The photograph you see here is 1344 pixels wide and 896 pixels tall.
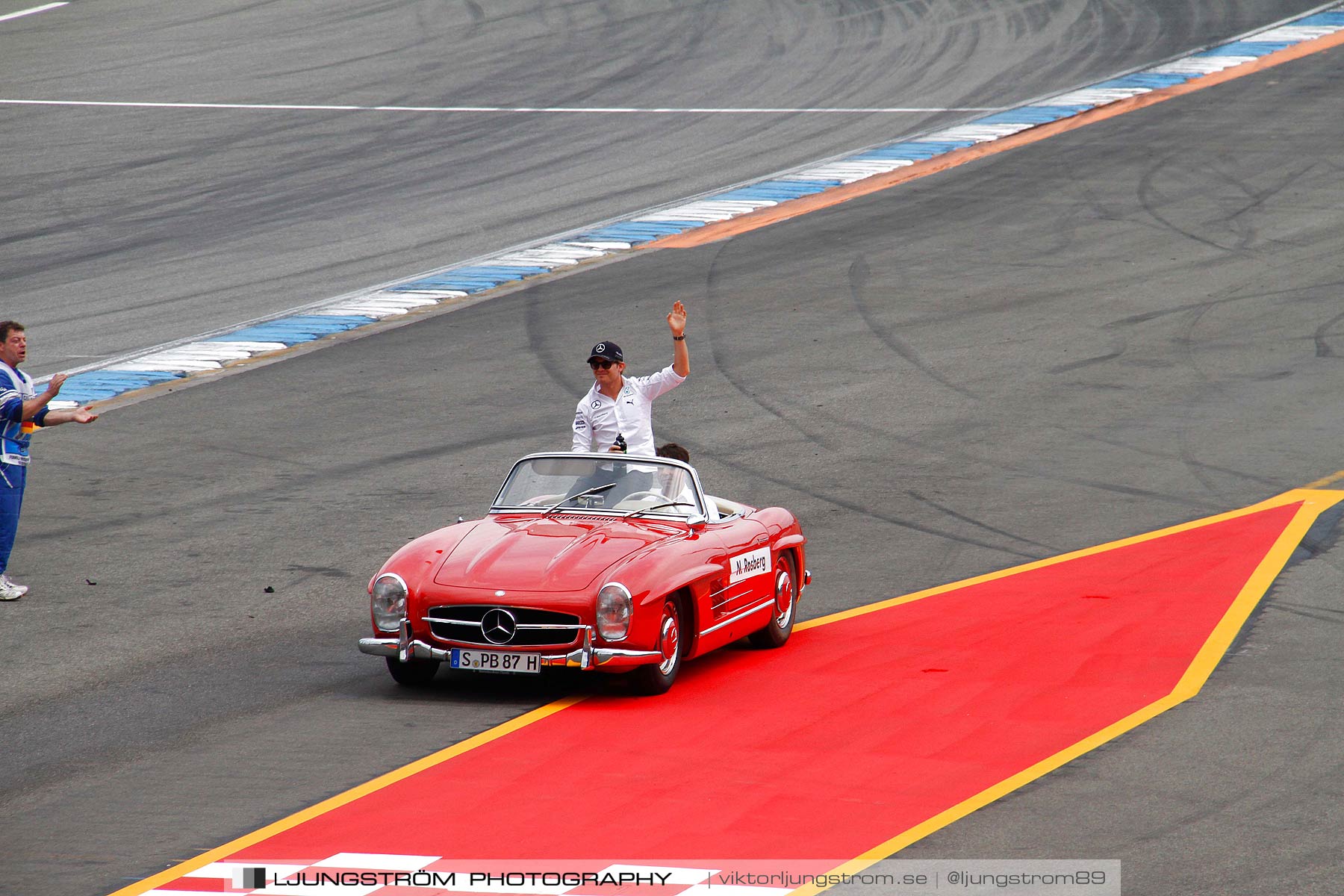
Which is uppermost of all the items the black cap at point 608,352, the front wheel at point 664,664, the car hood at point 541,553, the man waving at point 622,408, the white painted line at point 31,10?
the white painted line at point 31,10

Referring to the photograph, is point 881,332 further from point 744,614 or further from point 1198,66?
point 1198,66

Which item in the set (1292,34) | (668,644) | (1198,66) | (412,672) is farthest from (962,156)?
(412,672)

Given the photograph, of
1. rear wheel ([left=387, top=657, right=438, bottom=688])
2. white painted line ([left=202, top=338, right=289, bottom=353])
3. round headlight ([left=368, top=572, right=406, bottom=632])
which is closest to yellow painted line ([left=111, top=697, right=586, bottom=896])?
rear wheel ([left=387, top=657, right=438, bottom=688])

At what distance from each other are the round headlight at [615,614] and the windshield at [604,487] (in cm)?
133

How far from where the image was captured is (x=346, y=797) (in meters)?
7.93

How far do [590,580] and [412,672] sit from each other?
1263 millimetres

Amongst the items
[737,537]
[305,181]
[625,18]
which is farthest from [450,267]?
[625,18]

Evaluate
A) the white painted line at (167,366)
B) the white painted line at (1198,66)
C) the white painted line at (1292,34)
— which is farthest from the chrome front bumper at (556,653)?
the white painted line at (1292,34)

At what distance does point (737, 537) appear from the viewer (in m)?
10.8

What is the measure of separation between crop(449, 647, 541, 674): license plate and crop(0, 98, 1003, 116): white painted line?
74.6 ft

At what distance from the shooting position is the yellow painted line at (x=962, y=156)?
79.9ft

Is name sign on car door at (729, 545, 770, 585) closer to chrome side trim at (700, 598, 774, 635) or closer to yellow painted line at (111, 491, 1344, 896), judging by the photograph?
chrome side trim at (700, 598, 774, 635)

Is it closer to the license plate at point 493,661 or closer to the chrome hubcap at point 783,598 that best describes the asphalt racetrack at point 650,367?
the license plate at point 493,661

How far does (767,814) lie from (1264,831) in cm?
214
